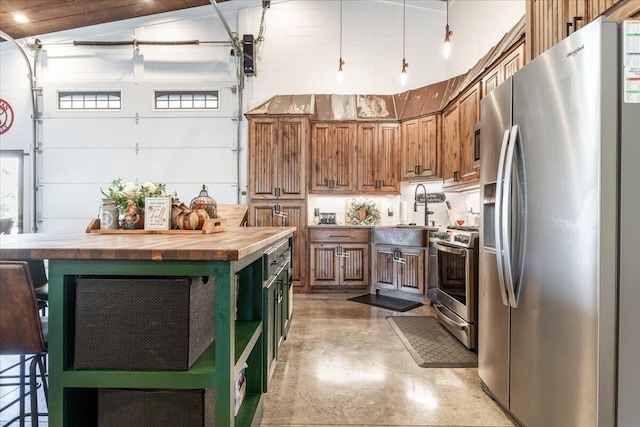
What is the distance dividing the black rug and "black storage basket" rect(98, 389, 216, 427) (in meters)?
3.10

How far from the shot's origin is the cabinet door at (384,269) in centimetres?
447

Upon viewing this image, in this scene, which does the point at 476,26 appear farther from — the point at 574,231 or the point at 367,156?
the point at 574,231

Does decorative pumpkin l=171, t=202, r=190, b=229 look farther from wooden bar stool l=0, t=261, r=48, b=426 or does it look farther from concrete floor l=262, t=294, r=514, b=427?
concrete floor l=262, t=294, r=514, b=427

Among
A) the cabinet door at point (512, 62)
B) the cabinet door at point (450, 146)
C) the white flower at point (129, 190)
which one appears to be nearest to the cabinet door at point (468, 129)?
the cabinet door at point (450, 146)

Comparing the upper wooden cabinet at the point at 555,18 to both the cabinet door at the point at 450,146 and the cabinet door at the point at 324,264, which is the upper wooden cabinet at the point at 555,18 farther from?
the cabinet door at the point at 324,264

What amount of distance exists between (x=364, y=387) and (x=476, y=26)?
4624 millimetres

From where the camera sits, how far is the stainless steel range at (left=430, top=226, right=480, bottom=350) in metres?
2.76

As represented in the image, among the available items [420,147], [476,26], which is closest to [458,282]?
[420,147]

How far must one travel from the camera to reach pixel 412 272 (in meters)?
4.28

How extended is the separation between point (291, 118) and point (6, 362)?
4.00 meters

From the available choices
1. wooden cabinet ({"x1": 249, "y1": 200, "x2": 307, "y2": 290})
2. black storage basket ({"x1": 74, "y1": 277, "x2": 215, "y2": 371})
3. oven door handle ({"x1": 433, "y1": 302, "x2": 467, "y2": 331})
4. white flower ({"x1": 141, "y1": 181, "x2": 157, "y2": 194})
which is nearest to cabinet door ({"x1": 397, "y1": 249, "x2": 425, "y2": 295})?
oven door handle ({"x1": 433, "y1": 302, "x2": 467, "y2": 331})

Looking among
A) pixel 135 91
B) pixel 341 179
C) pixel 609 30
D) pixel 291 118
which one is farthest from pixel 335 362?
pixel 135 91

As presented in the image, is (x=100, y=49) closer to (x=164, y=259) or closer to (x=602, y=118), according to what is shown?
(x=164, y=259)

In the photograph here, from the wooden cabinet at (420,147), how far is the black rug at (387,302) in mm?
1790
